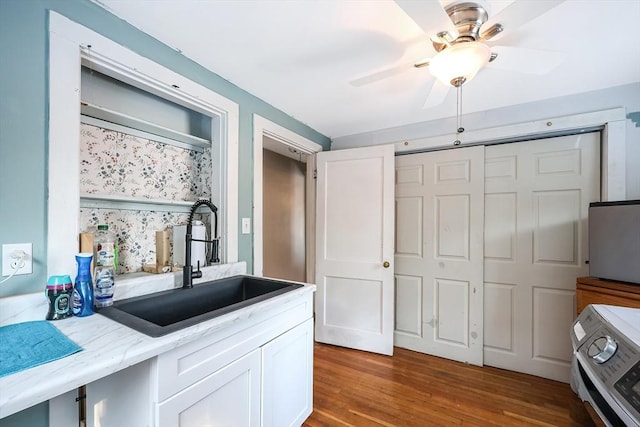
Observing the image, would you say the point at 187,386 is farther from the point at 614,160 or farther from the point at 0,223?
the point at 614,160

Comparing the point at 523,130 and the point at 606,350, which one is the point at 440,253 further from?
the point at 606,350

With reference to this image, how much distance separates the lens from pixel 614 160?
1770mm

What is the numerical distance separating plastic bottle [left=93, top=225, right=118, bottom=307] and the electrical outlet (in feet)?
0.66

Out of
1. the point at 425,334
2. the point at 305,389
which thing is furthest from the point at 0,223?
the point at 425,334

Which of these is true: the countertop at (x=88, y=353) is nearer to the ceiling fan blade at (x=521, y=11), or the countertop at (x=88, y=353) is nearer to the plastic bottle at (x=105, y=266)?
the plastic bottle at (x=105, y=266)

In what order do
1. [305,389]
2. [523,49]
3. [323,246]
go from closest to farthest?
[523,49], [305,389], [323,246]

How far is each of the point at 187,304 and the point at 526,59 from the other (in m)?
2.19

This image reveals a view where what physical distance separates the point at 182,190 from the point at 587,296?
2.59 metres

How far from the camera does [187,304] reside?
1.36 m

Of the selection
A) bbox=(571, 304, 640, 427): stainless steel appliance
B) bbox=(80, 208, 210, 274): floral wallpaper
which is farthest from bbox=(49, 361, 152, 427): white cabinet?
bbox=(571, 304, 640, 427): stainless steel appliance

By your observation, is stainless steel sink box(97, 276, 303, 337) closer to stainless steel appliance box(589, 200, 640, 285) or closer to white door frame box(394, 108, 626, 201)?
stainless steel appliance box(589, 200, 640, 285)

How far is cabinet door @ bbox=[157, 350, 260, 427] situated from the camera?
850 mm

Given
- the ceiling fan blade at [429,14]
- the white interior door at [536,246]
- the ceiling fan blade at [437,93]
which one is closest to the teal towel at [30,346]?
the ceiling fan blade at [429,14]

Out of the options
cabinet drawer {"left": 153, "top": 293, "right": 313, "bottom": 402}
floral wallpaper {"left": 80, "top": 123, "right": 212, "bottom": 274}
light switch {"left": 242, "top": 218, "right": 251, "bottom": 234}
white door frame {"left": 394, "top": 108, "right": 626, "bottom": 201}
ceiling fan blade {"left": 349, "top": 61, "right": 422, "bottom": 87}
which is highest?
ceiling fan blade {"left": 349, "top": 61, "right": 422, "bottom": 87}
